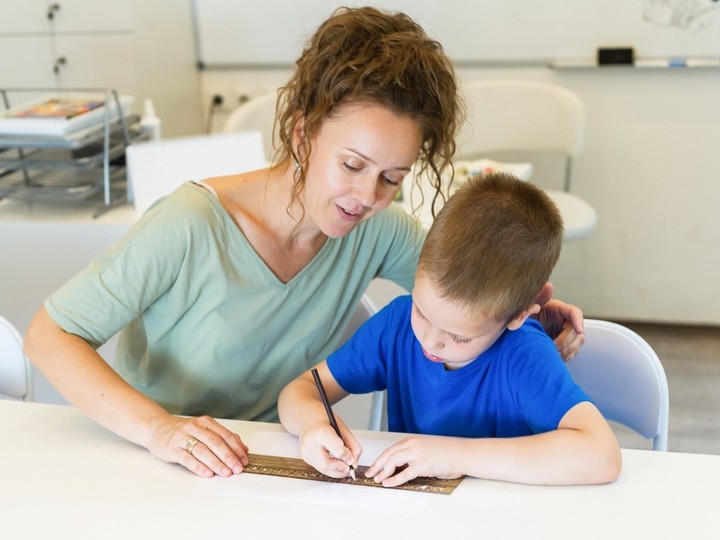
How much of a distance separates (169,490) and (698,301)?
2.61 metres

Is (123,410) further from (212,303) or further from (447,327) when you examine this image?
(447,327)

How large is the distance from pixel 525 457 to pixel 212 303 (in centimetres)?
53

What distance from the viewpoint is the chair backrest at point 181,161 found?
2166 mm

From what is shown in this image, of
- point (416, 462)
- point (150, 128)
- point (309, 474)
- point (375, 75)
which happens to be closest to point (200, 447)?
point (309, 474)

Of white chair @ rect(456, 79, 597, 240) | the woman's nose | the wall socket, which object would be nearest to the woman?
the woman's nose

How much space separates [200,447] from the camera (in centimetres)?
106

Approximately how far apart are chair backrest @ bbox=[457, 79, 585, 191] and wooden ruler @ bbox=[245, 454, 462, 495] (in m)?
1.89

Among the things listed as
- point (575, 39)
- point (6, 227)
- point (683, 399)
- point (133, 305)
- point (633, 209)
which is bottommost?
point (683, 399)

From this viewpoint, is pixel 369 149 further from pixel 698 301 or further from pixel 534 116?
pixel 698 301

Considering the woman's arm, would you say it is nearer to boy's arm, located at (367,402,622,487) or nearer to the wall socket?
boy's arm, located at (367,402,622,487)

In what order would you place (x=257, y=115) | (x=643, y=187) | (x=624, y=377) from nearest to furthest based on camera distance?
1. (x=624, y=377)
2. (x=257, y=115)
3. (x=643, y=187)

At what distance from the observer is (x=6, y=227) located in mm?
2229

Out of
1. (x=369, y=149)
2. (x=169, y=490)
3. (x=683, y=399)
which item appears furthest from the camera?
(x=683, y=399)

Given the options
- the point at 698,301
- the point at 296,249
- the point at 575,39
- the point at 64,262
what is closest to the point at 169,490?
the point at 296,249
